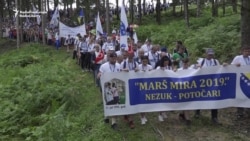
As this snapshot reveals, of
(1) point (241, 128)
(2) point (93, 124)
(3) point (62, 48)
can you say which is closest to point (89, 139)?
(2) point (93, 124)

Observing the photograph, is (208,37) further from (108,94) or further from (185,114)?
(108,94)

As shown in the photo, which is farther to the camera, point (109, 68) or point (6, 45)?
point (6, 45)

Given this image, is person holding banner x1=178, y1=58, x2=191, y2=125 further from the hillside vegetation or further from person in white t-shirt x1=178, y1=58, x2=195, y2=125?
the hillside vegetation

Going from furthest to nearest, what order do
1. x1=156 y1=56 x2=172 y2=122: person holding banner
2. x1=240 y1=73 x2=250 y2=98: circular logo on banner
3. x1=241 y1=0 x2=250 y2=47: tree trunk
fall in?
x1=241 y1=0 x2=250 y2=47: tree trunk, x1=156 y1=56 x2=172 y2=122: person holding banner, x1=240 y1=73 x2=250 y2=98: circular logo on banner

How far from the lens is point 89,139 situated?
10.9 meters

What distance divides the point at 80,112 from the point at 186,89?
410 centimetres

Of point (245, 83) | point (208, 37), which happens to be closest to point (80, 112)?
point (245, 83)

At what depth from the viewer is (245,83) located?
11.6 m

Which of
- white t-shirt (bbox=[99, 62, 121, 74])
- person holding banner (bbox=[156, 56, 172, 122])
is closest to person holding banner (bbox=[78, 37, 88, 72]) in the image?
person holding banner (bbox=[156, 56, 172, 122])

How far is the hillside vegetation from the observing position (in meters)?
11.2

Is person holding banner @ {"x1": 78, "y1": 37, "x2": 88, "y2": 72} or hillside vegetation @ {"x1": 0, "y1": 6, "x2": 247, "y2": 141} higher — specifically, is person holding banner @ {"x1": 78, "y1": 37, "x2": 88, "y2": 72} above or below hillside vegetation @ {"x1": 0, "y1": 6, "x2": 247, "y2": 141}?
above

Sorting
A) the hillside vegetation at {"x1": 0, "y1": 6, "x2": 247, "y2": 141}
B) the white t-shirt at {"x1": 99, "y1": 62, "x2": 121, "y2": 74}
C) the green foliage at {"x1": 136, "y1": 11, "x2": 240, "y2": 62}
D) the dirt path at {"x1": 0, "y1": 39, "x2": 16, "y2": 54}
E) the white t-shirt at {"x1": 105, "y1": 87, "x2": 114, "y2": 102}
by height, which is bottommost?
the hillside vegetation at {"x1": 0, "y1": 6, "x2": 247, "y2": 141}

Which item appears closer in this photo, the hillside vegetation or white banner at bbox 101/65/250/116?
the hillside vegetation

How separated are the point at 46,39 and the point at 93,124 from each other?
30889mm
